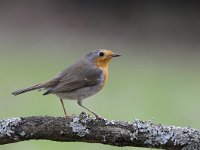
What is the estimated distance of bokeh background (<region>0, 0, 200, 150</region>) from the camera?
1263 centimetres

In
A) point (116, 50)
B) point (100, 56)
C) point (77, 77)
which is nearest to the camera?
point (77, 77)

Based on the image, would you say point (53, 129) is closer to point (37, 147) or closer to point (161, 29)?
point (37, 147)

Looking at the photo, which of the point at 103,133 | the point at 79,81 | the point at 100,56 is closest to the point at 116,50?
the point at 100,56

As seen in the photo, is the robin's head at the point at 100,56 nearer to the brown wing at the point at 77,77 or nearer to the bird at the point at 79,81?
the bird at the point at 79,81

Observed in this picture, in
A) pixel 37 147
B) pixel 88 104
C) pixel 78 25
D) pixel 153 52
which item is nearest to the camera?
pixel 37 147

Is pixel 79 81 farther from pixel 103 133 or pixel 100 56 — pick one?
pixel 103 133

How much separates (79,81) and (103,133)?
1.37m

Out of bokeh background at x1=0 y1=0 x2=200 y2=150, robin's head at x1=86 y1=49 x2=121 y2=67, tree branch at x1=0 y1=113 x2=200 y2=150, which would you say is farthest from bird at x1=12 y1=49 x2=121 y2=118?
bokeh background at x1=0 y1=0 x2=200 y2=150

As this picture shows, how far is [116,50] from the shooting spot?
18641 mm

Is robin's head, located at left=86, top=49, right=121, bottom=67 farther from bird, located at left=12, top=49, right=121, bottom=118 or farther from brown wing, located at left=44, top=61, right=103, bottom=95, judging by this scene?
brown wing, located at left=44, top=61, right=103, bottom=95

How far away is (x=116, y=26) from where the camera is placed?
21.0m

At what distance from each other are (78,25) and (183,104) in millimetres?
8114

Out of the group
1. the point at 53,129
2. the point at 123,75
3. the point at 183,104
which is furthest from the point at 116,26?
the point at 53,129

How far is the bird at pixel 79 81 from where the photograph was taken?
652cm
